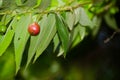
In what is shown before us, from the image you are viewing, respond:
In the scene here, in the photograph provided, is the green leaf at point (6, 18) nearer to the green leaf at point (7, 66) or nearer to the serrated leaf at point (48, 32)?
the serrated leaf at point (48, 32)

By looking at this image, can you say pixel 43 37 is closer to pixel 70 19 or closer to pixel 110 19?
pixel 70 19

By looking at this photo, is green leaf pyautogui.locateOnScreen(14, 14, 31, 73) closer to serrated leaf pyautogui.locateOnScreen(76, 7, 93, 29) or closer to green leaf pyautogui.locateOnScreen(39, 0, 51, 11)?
green leaf pyautogui.locateOnScreen(39, 0, 51, 11)

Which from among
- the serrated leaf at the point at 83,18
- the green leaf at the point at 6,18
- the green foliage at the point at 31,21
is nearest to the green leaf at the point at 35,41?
the green foliage at the point at 31,21

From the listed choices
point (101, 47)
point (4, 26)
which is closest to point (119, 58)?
point (101, 47)

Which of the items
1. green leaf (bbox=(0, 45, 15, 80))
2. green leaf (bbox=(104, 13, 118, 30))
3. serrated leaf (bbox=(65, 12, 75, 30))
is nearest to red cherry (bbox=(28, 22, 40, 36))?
serrated leaf (bbox=(65, 12, 75, 30))

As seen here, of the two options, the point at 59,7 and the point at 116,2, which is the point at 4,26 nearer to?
the point at 59,7
